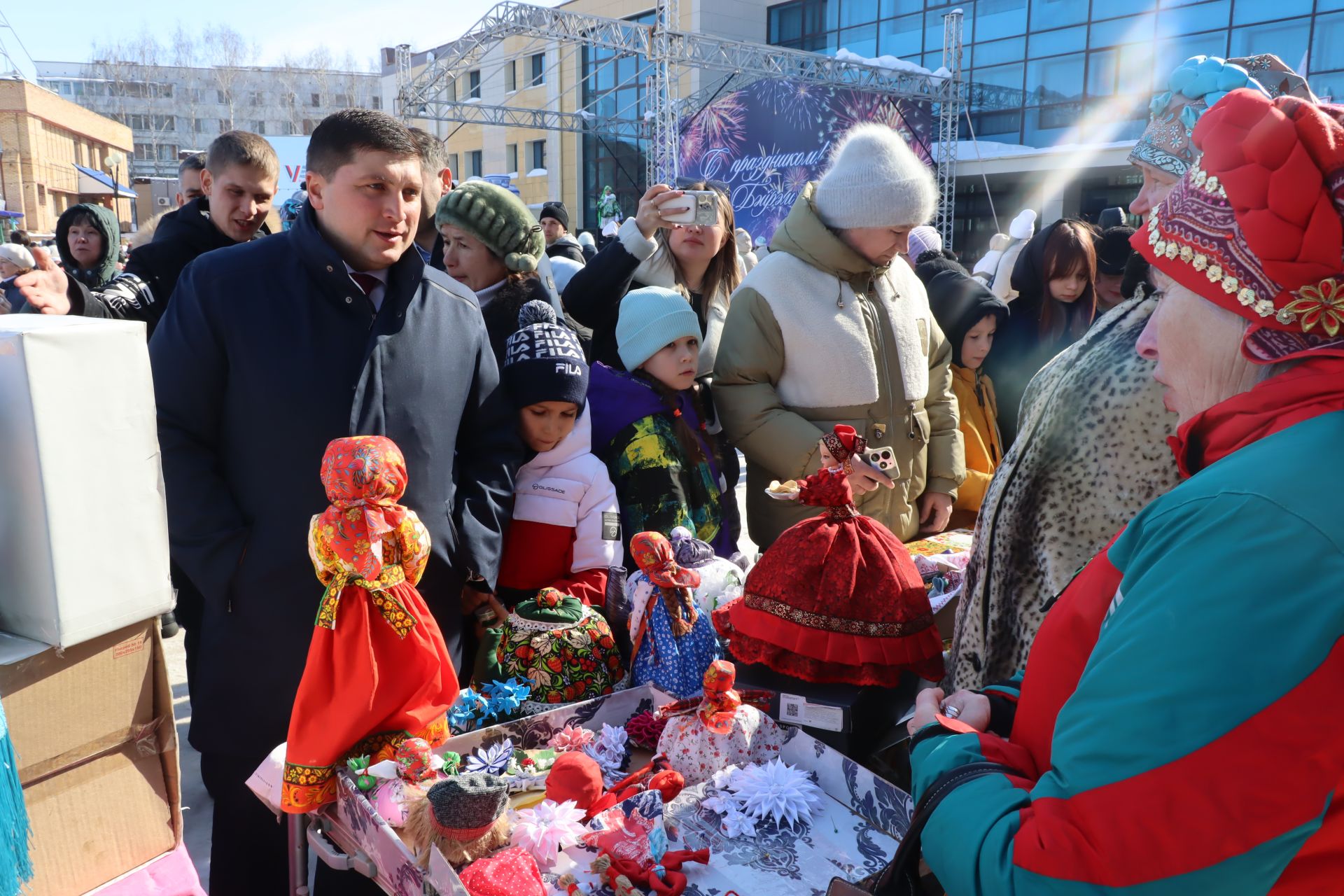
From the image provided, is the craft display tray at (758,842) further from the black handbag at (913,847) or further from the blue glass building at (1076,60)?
the blue glass building at (1076,60)

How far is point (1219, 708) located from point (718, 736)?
1.05 metres

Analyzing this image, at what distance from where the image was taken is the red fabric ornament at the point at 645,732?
1839 mm

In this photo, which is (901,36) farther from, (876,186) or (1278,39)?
(876,186)

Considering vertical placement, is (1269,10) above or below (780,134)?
above

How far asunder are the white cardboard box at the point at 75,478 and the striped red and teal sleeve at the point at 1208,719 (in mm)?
1235

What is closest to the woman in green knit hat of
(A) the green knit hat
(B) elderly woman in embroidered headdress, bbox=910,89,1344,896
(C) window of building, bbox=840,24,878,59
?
(A) the green knit hat

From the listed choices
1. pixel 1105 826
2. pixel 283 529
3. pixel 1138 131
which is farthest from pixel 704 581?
pixel 1138 131

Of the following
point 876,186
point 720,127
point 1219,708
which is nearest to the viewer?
point 1219,708

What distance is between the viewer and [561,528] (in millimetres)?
2455

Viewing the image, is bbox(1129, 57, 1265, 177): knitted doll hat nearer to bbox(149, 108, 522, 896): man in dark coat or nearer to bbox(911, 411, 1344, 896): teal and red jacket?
bbox(911, 411, 1344, 896): teal and red jacket

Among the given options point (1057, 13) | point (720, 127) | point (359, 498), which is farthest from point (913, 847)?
point (1057, 13)

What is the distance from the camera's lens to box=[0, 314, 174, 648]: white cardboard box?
3.95ft

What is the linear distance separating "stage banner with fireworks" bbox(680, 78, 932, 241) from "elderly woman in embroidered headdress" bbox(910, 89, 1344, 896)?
1326 cm

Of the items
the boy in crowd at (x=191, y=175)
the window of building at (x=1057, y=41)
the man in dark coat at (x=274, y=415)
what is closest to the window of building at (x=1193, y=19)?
the window of building at (x=1057, y=41)
